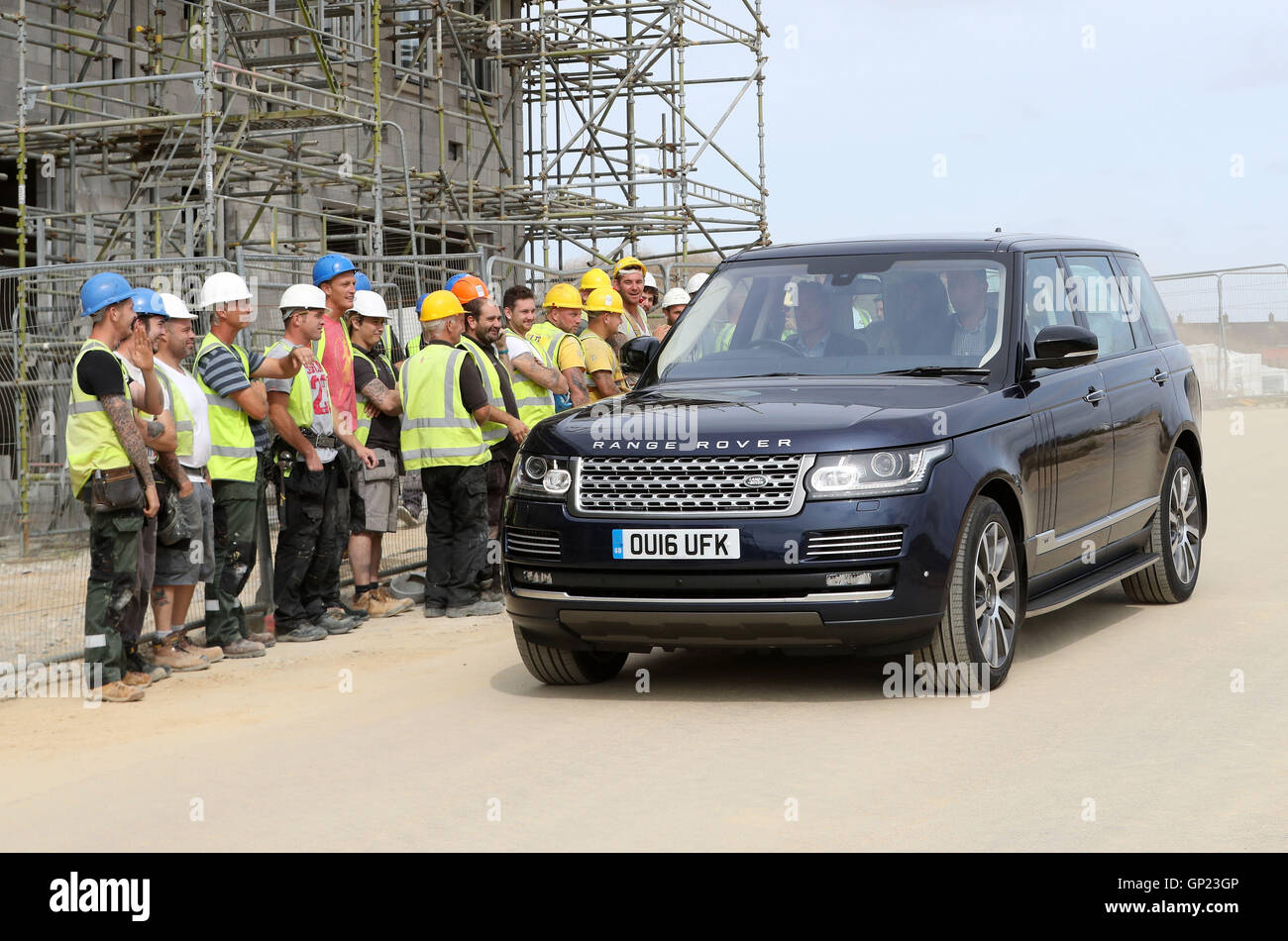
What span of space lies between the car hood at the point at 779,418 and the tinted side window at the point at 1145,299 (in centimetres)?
282

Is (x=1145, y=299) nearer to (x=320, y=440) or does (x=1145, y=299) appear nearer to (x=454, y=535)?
(x=454, y=535)

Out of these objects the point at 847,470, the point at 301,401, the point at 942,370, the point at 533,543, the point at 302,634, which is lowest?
the point at 302,634

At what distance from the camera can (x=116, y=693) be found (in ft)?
27.1

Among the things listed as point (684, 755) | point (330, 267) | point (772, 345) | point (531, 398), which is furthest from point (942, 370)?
point (330, 267)

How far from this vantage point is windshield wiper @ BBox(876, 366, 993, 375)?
310 inches

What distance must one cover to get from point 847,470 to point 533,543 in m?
1.42

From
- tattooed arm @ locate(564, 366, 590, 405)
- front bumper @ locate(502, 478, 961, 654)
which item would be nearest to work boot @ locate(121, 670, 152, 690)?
front bumper @ locate(502, 478, 961, 654)

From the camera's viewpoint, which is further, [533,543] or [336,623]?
[336,623]

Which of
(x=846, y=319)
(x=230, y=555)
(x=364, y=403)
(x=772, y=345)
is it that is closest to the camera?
(x=846, y=319)

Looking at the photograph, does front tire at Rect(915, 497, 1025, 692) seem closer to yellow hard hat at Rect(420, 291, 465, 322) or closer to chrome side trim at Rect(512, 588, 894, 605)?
chrome side trim at Rect(512, 588, 894, 605)

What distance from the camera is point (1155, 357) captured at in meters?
9.92

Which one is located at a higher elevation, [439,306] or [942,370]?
[439,306]

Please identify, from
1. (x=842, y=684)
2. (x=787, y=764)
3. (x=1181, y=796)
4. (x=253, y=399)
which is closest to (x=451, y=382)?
(x=253, y=399)
